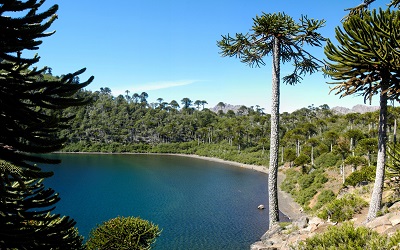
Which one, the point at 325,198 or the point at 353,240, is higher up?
the point at 353,240

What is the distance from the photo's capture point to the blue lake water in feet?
79.8

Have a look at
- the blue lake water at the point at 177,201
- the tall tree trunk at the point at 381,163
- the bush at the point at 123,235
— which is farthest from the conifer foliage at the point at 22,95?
the blue lake water at the point at 177,201

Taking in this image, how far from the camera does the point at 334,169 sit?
38.2 m

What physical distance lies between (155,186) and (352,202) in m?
35.8

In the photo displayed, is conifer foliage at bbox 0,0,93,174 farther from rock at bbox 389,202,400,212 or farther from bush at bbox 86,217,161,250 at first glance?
bush at bbox 86,217,161,250

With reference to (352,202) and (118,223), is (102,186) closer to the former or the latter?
(118,223)

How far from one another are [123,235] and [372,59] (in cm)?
1372

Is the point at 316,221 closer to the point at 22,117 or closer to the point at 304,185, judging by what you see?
the point at 22,117

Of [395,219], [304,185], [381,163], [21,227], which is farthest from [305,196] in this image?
[21,227]

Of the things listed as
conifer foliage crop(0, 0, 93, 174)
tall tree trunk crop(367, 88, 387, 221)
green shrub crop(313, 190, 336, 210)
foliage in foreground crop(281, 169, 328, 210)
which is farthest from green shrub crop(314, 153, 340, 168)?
conifer foliage crop(0, 0, 93, 174)

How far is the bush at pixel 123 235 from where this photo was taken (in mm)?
14469

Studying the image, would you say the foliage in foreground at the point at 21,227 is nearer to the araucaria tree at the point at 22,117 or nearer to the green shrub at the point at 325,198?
the araucaria tree at the point at 22,117

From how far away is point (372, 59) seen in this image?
28.1 feet

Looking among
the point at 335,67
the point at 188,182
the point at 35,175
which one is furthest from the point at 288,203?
the point at 35,175
